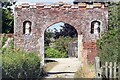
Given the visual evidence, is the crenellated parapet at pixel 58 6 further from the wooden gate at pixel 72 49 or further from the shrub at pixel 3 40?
the wooden gate at pixel 72 49

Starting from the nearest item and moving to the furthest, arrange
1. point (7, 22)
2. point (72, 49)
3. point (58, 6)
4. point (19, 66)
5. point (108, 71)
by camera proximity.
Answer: point (108, 71), point (19, 66), point (58, 6), point (7, 22), point (72, 49)

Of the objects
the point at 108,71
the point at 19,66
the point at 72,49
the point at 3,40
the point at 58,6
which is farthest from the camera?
the point at 72,49

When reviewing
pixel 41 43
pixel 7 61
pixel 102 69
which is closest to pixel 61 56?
pixel 41 43

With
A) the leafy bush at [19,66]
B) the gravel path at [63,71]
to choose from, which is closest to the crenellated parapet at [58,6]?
the gravel path at [63,71]

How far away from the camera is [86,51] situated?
787 inches

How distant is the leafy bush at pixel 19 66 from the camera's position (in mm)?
13859

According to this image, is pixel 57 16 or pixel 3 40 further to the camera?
pixel 57 16

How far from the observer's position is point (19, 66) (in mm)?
14250

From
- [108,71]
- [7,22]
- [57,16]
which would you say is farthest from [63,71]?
[7,22]

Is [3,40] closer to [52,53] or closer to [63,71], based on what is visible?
[63,71]

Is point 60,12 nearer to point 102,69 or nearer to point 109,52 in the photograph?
point 109,52

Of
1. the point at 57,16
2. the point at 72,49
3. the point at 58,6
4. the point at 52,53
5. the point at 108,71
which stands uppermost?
the point at 58,6

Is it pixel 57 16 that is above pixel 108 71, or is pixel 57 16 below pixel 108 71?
above

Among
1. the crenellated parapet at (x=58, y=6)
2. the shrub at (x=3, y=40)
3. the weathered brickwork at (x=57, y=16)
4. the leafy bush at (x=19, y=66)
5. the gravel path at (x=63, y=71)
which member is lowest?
the gravel path at (x=63, y=71)
